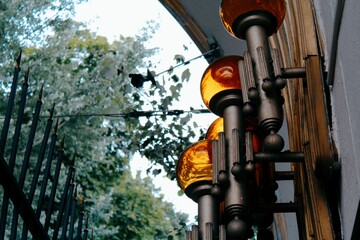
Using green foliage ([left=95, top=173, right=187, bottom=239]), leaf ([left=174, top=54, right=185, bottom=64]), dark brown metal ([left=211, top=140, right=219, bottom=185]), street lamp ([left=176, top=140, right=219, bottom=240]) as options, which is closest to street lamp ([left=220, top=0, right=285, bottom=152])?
dark brown metal ([left=211, top=140, right=219, bottom=185])

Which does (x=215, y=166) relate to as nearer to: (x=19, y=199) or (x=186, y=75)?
(x=19, y=199)

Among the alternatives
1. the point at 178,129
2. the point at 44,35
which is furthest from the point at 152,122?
the point at 44,35

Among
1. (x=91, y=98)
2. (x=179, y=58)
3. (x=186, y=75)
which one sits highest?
(x=91, y=98)

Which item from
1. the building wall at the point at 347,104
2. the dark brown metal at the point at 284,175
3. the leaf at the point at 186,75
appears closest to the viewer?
the building wall at the point at 347,104

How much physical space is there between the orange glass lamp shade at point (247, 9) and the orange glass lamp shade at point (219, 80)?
13 centimetres

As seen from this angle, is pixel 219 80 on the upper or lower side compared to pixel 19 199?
upper

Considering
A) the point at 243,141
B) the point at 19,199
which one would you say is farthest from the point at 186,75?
the point at 243,141

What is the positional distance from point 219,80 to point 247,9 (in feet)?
0.78

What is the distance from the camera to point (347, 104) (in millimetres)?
2445

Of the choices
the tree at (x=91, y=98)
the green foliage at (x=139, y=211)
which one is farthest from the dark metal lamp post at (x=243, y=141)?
the green foliage at (x=139, y=211)

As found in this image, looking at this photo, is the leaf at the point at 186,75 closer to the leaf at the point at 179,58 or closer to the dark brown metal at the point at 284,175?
the leaf at the point at 179,58

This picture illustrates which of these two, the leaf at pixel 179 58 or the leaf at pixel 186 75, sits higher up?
the leaf at pixel 179 58

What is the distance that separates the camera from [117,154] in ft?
61.8

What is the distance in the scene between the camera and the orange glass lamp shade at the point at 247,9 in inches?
115
